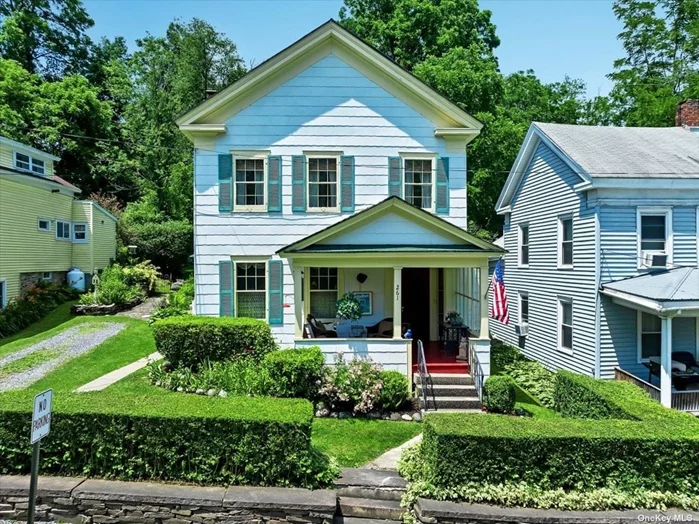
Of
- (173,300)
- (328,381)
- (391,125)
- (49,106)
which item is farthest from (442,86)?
(49,106)

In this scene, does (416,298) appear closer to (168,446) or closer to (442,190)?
(442,190)

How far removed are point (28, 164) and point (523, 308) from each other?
22.3 metres

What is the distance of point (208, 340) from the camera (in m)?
10.6

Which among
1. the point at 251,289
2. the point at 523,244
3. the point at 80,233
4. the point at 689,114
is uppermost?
the point at 689,114

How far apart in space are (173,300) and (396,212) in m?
9.52

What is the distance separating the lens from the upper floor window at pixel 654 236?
1238cm

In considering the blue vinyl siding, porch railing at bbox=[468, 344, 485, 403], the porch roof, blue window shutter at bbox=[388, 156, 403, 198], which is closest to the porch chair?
porch railing at bbox=[468, 344, 485, 403]

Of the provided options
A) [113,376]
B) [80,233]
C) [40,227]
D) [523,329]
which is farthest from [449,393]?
[80,233]

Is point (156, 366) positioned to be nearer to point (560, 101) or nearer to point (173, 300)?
point (173, 300)

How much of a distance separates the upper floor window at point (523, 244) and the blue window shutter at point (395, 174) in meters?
6.81

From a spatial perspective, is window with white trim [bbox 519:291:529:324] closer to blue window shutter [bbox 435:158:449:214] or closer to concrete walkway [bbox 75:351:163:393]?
blue window shutter [bbox 435:158:449:214]

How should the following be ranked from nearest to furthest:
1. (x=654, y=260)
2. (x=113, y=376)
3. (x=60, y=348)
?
(x=113, y=376) → (x=654, y=260) → (x=60, y=348)

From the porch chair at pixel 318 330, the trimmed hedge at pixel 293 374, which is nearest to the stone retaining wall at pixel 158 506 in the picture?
the trimmed hedge at pixel 293 374

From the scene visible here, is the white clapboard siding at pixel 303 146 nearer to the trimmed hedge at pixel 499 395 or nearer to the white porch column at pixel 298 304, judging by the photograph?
the white porch column at pixel 298 304
